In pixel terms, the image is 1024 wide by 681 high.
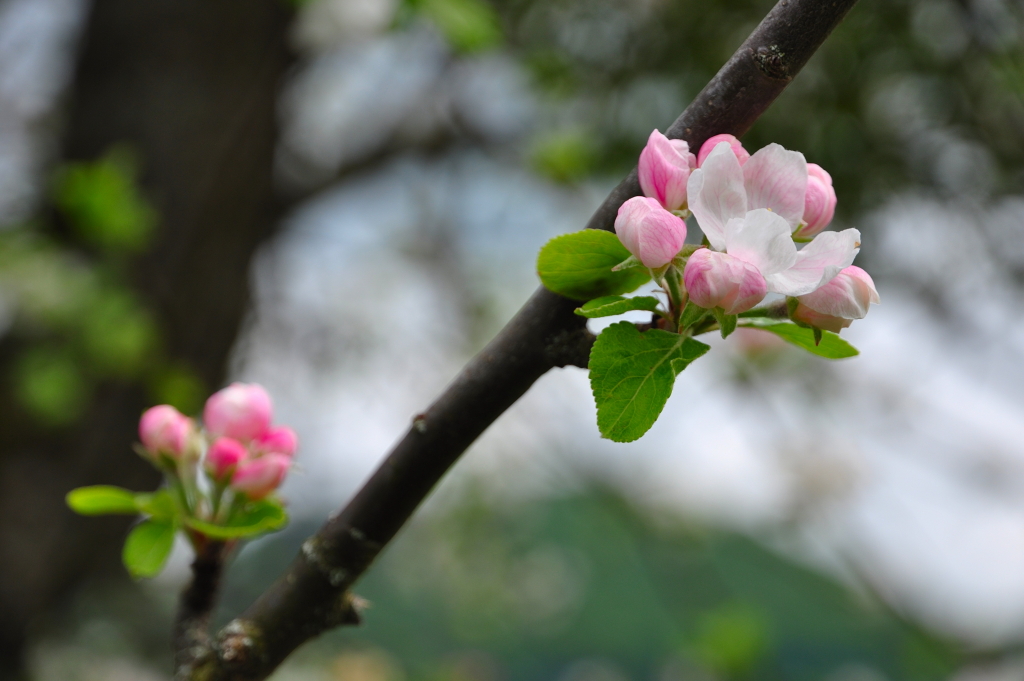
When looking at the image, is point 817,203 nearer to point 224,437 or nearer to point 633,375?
point 633,375

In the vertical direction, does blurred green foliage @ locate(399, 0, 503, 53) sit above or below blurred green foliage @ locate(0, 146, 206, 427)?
above

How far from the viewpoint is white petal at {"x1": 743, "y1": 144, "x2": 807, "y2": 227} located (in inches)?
15.4

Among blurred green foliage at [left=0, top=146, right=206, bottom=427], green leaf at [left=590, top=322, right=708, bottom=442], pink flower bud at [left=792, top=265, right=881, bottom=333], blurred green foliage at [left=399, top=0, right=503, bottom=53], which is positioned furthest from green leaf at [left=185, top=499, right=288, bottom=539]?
blurred green foliage at [left=0, top=146, right=206, bottom=427]

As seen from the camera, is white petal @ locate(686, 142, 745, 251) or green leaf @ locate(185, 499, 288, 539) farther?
green leaf @ locate(185, 499, 288, 539)

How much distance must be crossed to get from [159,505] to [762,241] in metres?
0.48

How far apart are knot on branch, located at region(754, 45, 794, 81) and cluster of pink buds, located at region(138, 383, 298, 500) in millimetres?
437

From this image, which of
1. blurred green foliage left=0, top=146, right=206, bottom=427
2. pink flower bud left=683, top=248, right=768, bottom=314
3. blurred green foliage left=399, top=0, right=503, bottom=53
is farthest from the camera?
blurred green foliage left=0, top=146, right=206, bottom=427

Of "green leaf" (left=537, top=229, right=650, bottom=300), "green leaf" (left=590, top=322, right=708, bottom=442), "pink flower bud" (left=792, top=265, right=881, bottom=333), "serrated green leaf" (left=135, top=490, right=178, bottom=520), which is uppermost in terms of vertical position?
"pink flower bud" (left=792, top=265, right=881, bottom=333)

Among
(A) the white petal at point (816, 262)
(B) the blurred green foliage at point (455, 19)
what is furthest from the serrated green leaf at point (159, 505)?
(B) the blurred green foliage at point (455, 19)

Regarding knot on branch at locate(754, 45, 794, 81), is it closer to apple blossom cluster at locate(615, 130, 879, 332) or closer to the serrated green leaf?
apple blossom cluster at locate(615, 130, 879, 332)

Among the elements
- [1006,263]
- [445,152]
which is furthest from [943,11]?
[445,152]

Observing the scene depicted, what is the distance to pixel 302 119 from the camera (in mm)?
2891

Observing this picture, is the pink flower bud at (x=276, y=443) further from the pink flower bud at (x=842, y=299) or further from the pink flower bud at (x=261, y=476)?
the pink flower bud at (x=842, y=299)

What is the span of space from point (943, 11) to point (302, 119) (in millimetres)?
2117
